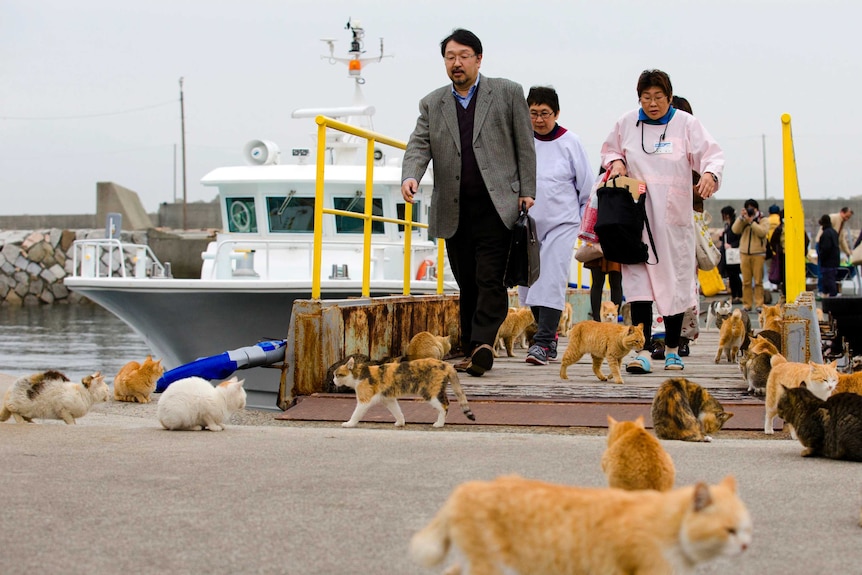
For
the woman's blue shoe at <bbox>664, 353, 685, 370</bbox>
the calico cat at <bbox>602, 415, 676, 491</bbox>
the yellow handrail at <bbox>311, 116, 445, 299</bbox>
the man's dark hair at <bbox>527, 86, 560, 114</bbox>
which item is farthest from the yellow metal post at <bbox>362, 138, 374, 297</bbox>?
the calico cat at <bbox>602, 415, 676, 491</bbox>

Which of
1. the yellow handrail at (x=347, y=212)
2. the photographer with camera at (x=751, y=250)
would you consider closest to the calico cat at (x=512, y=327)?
the yellow handrail at (x=347, y=212)

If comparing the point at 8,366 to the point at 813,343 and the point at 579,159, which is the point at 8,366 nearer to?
the point at 579,159

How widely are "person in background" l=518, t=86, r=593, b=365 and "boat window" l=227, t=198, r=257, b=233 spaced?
665cm

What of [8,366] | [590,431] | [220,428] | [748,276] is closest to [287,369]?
[220,428]

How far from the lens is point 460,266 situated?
22.5 ft

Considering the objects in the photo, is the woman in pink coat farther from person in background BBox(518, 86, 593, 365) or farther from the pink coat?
person in background BBox(518, 86, 593, 365)

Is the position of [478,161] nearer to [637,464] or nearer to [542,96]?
[542,96]

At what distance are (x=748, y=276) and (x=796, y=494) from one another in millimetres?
13116

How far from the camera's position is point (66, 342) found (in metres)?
24.4

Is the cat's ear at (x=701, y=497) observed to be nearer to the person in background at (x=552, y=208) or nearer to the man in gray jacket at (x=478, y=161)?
the man in gray jacket at (x=478, y=161)

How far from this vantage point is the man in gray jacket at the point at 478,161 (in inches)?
256

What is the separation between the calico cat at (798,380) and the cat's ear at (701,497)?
9.15 ft

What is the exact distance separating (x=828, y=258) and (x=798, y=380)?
1295 centimetres

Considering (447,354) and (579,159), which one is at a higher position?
(579,159)
